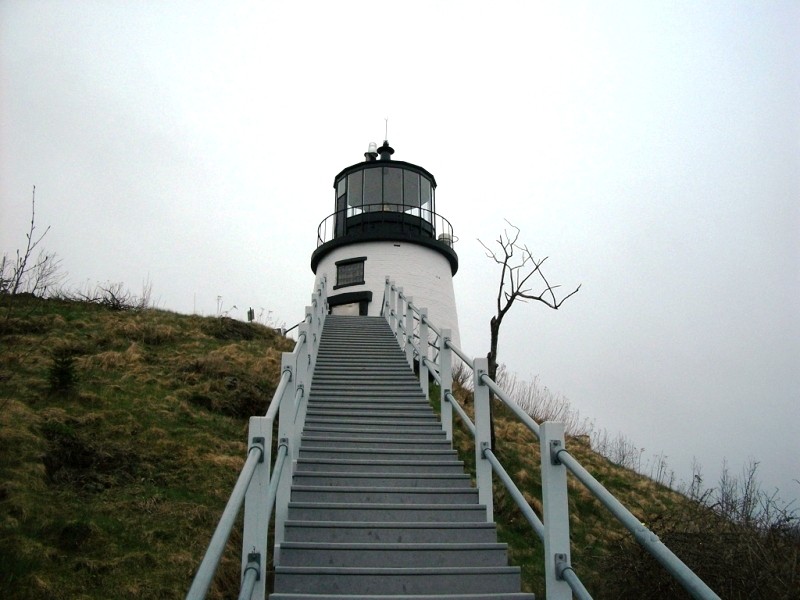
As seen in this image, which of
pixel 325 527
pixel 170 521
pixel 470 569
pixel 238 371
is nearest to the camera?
pixel 470 569

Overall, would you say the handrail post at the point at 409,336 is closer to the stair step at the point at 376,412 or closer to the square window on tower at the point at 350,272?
the stair step at the point at 376,412

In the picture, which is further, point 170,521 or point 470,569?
point 170,521

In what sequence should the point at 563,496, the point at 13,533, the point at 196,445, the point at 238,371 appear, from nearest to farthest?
the point at 563,496
the point at 13,533
the point at 196,445
the point at 238,371

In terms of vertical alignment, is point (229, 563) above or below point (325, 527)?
below

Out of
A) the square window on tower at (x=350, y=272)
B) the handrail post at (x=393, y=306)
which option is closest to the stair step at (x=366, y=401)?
the handrail post at (x=393, y=306)

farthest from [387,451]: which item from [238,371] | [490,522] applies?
[238,371]

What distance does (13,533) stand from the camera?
517cm

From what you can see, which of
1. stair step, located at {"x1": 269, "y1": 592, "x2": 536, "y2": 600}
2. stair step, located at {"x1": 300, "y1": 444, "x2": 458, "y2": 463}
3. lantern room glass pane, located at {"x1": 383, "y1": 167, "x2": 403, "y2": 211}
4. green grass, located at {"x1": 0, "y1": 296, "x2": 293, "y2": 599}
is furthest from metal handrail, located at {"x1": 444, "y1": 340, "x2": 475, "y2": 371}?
lantern room glass pane, located at {"x1": 383, "y1": 167, "x2": 403, "y2": 211}

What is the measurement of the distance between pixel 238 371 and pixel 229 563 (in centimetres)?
635

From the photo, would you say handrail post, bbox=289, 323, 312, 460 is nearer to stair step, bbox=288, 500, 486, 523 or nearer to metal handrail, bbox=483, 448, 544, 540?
stair step, bbox=288, 500, 486, 523

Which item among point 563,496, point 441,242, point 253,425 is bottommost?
point 563,496

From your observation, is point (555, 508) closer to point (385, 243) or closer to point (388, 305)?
point (388, 305)

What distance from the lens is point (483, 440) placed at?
514 centimetres

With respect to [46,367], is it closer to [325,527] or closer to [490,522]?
[325,527]
